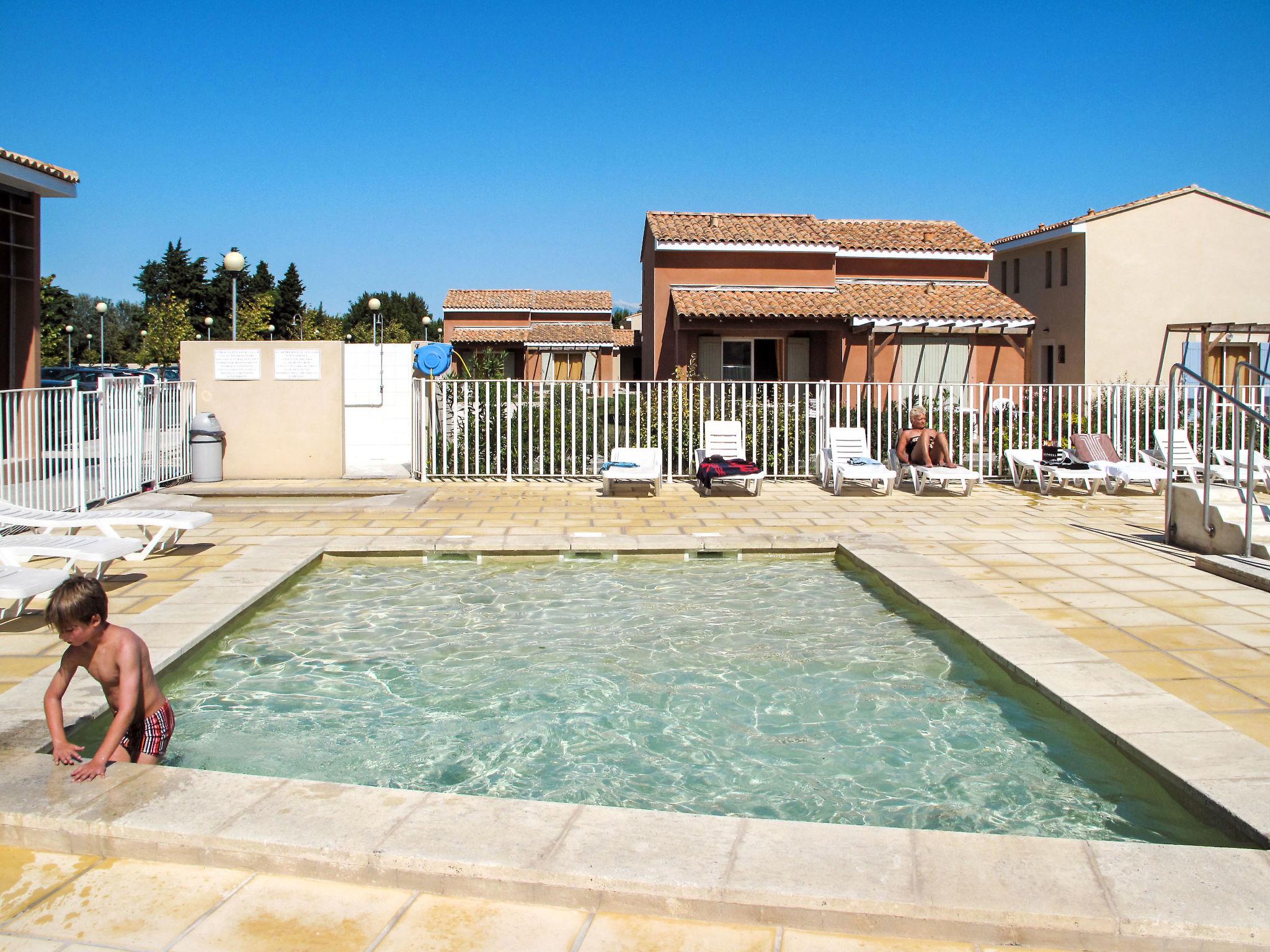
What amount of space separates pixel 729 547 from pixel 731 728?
13.8ft

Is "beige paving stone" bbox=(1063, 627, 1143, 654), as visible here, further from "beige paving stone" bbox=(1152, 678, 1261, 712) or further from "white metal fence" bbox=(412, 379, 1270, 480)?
"white metal fence" bbox=(412, 379, 1270, 480)

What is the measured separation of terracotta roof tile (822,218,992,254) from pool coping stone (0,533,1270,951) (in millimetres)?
23077

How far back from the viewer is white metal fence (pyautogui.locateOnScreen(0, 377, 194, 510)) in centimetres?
962

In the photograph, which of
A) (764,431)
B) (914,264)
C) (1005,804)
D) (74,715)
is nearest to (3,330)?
(764,431)

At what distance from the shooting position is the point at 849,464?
1362 cm

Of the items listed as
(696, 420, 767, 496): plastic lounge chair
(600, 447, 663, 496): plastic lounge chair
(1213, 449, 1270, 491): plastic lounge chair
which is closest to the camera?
(1213, 449, 1270, 491): plastic lounge chair

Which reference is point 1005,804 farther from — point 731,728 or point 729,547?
point 729,547

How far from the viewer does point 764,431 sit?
589 inches

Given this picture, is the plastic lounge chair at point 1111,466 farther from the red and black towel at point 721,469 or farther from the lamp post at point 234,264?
the lamp post at point 234,264

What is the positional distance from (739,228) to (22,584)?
2229 cm

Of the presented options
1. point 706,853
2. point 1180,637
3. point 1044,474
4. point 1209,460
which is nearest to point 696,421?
point 1044,474

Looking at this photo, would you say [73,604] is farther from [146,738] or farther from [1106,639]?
[1106,639]

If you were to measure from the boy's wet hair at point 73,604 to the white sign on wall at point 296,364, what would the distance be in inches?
451

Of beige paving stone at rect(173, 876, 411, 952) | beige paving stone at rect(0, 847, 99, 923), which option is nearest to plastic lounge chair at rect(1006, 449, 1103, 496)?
beige paving stone at rect(173, 876, 411, 952)
